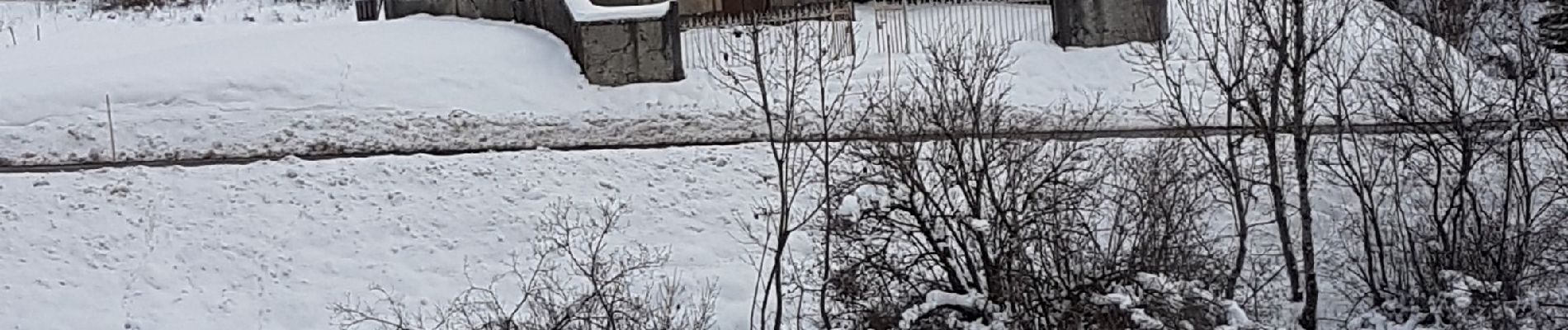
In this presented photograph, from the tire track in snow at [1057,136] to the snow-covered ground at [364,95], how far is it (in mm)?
321

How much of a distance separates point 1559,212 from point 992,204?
300 inches

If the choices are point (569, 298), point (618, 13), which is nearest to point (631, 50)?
point (618, 13)

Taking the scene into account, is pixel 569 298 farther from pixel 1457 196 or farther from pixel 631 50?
pixel 1457 196

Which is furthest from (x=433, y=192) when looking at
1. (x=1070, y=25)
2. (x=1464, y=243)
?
(x=1464, y=243)

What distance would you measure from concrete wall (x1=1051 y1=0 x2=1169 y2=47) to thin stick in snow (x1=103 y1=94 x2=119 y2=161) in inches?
511

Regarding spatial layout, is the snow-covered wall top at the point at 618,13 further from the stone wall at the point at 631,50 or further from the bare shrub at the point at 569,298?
the bare shrub at the point at 569,298

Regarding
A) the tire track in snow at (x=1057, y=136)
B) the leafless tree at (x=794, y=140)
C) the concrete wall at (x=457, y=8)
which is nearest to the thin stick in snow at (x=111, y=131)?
the tire track in snow at (x=1057, y=136)

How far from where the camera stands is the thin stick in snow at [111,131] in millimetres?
22214

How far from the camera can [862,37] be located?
2773 cm

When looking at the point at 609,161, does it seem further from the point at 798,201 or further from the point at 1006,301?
the point at 1006,301

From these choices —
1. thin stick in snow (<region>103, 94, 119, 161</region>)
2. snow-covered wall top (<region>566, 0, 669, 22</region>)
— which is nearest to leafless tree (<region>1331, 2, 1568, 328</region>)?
snow-covered wall top (<region>566, 0, 669, 22</region>)

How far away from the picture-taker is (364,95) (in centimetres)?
2433

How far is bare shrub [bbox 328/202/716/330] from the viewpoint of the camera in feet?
58.7

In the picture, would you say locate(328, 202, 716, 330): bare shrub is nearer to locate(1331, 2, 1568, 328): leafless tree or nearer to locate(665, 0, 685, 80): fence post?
locate(665, 0, 685, 80): fence post
